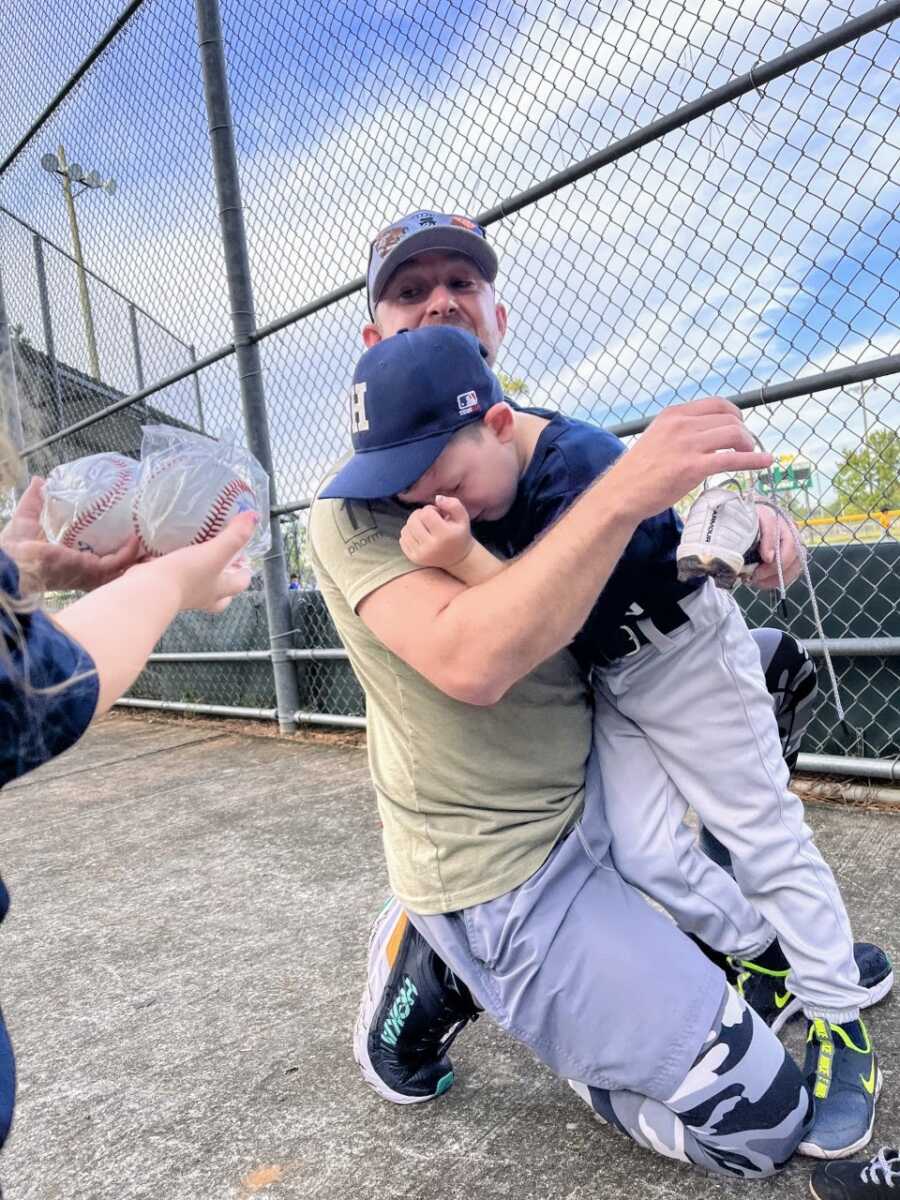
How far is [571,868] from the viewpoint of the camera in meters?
1.64

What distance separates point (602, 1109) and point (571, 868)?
1.29 feet

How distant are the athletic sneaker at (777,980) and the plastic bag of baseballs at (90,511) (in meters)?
1.48

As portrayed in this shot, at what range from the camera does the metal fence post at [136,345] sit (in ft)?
21.7

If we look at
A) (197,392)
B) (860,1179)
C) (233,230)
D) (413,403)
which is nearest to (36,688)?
(413,403)

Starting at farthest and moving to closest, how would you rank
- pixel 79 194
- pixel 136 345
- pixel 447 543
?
1. pixel 79 194
2. pixel 136 345
3. pixel 447 543

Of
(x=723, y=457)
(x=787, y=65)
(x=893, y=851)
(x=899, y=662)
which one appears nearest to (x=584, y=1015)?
(x=723, y=457)

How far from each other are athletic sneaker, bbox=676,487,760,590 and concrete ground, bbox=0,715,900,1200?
98 centimetres

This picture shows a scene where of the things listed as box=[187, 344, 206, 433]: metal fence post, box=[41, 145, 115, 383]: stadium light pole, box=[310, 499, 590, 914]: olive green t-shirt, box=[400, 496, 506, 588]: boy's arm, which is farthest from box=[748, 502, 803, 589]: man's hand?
box=[41, 145, 115, 383]: stadium light pole

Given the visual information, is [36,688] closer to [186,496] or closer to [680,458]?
[186,496]

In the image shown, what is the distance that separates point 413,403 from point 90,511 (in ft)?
1.75

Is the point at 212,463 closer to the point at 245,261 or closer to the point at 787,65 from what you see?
the point at 787,65

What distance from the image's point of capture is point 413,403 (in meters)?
1.51

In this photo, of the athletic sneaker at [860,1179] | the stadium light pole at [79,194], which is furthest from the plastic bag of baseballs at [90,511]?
the stadium light pole at [79,194]

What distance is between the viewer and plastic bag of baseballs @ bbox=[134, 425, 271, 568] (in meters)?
1.40
